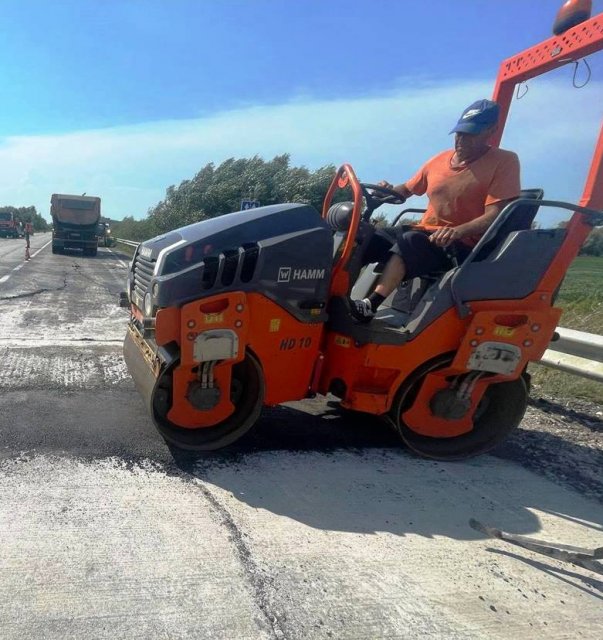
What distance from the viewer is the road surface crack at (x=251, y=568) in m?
2.17

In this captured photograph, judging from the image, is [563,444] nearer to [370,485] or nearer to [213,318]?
[370,485]

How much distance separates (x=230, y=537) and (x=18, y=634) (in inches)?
38.7

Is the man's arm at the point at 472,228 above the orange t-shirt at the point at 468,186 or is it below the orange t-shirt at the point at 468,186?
below

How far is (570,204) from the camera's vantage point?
353cm

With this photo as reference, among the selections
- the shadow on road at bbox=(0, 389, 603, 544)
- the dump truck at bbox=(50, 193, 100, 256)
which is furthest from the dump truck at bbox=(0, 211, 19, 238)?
the shadow on road at bbox=(0, 389, 603, 544)

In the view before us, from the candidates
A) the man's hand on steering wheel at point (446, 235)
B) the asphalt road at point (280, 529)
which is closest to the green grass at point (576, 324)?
the asphalt road at point (280, 529)

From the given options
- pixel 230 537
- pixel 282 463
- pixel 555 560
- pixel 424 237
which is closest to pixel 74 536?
pixel 230 537

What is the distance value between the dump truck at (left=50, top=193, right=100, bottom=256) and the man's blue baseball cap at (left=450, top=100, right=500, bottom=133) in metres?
24.3

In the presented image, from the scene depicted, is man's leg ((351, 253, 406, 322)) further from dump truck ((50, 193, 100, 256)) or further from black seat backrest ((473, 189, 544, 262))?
dump truck ((50, 193, 100, 256))

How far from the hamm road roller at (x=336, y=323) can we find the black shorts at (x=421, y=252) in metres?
0.13

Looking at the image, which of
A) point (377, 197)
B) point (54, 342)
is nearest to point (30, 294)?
point (54, 342)

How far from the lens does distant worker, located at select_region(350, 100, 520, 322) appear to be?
3.71 m

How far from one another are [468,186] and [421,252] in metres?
0.56

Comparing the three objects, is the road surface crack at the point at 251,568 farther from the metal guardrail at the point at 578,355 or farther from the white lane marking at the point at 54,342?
the white lane marking at the point at 54,342
